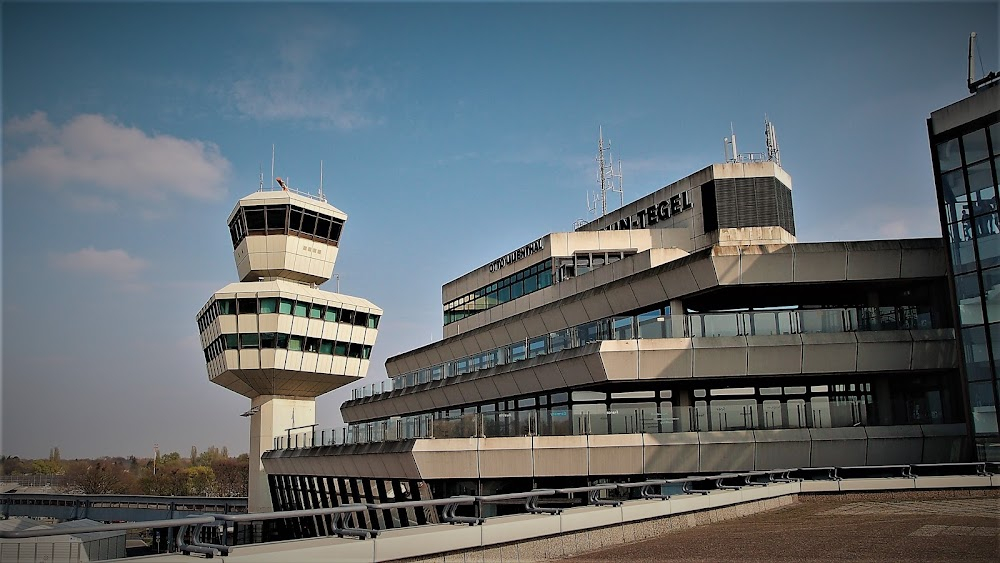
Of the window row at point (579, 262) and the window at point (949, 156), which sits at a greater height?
the window row at point (579, 262)

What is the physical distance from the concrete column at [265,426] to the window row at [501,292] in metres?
12.2

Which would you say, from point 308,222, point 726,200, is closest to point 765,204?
point 726,200

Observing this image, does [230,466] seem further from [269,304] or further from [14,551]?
[14,551]

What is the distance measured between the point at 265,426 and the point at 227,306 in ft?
28.6

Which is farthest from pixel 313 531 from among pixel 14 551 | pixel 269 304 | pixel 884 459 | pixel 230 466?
pixel 230 466

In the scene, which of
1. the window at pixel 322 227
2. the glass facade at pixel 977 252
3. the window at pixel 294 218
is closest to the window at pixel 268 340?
the window at pixel 294 218

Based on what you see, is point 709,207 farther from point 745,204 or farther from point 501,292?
point 501,292

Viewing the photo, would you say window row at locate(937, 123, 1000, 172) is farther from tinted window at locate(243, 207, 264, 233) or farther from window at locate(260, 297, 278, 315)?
tinted window at locate(243, 207, 264, 233)

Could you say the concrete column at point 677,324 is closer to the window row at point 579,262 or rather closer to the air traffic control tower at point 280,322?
the window row at point 579,262

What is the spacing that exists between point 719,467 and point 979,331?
934cm

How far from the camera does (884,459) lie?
2891 centimetres

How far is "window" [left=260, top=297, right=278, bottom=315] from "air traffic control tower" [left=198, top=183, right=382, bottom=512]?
0.06m

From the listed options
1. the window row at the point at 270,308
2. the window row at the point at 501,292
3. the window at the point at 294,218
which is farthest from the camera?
the window at the point at 294,218

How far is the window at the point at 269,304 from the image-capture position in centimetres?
5416
